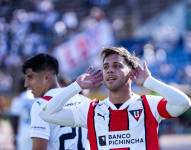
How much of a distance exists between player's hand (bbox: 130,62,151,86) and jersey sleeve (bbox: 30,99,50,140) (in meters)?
1.03

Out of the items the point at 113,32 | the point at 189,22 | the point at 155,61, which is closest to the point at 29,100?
the point at 155,61

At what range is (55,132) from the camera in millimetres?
Answer: 6773

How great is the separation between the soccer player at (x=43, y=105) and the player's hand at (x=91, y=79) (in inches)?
23.6

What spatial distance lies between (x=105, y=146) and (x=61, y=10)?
22.8 metres

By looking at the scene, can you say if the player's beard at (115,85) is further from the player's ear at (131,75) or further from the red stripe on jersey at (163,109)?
the red stripe on jersey at (163,109)

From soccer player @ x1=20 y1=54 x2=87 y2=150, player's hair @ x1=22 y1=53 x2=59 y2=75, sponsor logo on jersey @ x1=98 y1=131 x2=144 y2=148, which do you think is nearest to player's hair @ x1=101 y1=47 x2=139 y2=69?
sponsor logo on jersey @ x1=98 y1=131 x2=144 y2=148

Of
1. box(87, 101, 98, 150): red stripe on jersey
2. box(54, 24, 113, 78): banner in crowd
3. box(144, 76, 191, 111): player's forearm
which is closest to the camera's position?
box(144, 76, 191, 111): player's forearm

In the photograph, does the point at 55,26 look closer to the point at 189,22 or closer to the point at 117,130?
the point at 189,22

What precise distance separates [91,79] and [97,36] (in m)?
18.5

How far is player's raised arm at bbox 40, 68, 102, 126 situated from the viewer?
6.06m

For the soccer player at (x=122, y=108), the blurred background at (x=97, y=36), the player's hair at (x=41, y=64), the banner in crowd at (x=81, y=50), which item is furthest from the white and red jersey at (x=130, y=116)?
the banner in crowd at (x=81, y=50)

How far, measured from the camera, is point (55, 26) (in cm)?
2647

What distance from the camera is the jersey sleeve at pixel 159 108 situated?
5.87 metres

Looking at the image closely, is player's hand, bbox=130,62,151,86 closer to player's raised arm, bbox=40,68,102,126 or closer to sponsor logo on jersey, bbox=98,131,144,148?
player's raised arm, bbox=40,68,102,126
